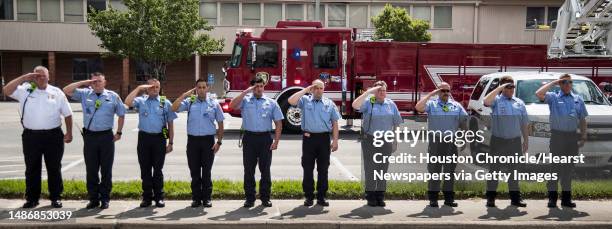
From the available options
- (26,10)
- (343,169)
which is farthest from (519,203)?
(26,10)

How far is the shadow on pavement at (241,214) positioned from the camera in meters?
7.66

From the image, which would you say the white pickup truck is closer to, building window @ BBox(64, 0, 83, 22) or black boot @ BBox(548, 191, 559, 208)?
black boot @ BBox(548, 191, 559, 208)

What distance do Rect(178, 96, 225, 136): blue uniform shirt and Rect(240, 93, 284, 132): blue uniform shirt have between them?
0.34 meters

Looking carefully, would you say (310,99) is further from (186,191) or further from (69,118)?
(69,118)

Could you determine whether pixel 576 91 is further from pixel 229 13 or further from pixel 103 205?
pixel 229 13

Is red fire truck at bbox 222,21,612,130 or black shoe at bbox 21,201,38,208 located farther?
red fire truck at bbox 222,21,612,130

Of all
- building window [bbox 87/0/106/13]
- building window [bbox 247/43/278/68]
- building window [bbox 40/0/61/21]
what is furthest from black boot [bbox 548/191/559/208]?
building window [bbox 40/0/61/21]

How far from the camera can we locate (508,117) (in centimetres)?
841

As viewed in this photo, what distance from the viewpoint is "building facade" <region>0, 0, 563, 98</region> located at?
40.2m

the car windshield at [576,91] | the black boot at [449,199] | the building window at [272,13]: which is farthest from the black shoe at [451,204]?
the building window at [272,13]

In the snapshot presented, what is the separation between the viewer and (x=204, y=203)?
8.32 m

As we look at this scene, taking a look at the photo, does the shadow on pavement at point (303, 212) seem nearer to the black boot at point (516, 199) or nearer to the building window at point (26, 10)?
the black boot at point (516, 199)

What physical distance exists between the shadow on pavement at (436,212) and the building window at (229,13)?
33.6 metres

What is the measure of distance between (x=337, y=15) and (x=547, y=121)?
31.7 meters
